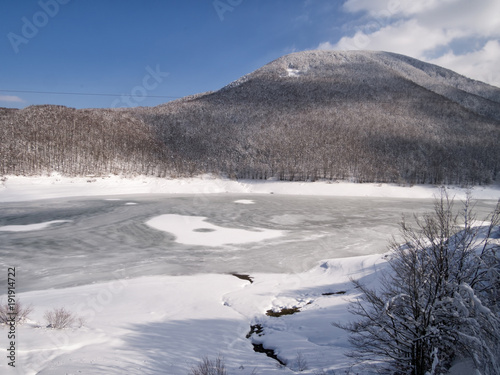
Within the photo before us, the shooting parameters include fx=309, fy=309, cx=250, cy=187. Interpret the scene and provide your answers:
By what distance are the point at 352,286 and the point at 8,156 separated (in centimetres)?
5937

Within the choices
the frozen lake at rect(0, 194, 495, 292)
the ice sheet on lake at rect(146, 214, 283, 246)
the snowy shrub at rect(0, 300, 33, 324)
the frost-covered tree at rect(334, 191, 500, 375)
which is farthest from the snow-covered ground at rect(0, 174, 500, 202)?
the frost-covered tree at rect(334, 191, 500, 375)

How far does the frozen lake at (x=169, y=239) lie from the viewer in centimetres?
1349

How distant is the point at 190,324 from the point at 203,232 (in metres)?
11.9

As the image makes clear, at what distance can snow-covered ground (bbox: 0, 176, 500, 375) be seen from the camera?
20.1 ft

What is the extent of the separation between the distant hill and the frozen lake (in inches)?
1216

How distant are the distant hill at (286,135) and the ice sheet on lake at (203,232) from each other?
121 ft

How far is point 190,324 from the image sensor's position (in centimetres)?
853

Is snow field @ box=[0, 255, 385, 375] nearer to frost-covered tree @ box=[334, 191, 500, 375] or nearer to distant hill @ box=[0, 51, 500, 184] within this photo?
frost-covered tree @ box=[334, 191, 500, 375]

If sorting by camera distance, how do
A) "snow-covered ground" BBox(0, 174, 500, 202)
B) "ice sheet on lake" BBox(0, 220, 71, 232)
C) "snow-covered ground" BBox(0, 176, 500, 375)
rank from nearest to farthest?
"snow-covered ground" BBox(0, 176, 500, 375) < "ice sheet on lake" BBox(0, 220, 71, 232) < "snow-covered ground" BBox(0, 174, 500, 202)

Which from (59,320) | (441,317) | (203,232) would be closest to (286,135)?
(203,232)

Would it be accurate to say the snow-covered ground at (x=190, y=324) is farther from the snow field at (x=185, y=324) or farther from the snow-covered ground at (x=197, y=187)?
the snow-covered ground at (x=197, y=187)

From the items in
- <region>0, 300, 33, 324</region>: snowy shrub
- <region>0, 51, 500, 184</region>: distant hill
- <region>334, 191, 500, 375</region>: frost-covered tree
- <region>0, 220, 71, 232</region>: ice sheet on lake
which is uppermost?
<region>0, 51, 500, 184</region>: distant hill

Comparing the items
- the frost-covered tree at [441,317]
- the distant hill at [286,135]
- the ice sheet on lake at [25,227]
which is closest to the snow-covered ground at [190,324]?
the frost-covered tree at [441,317]

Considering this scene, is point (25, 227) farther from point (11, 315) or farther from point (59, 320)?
point (59, 320)
